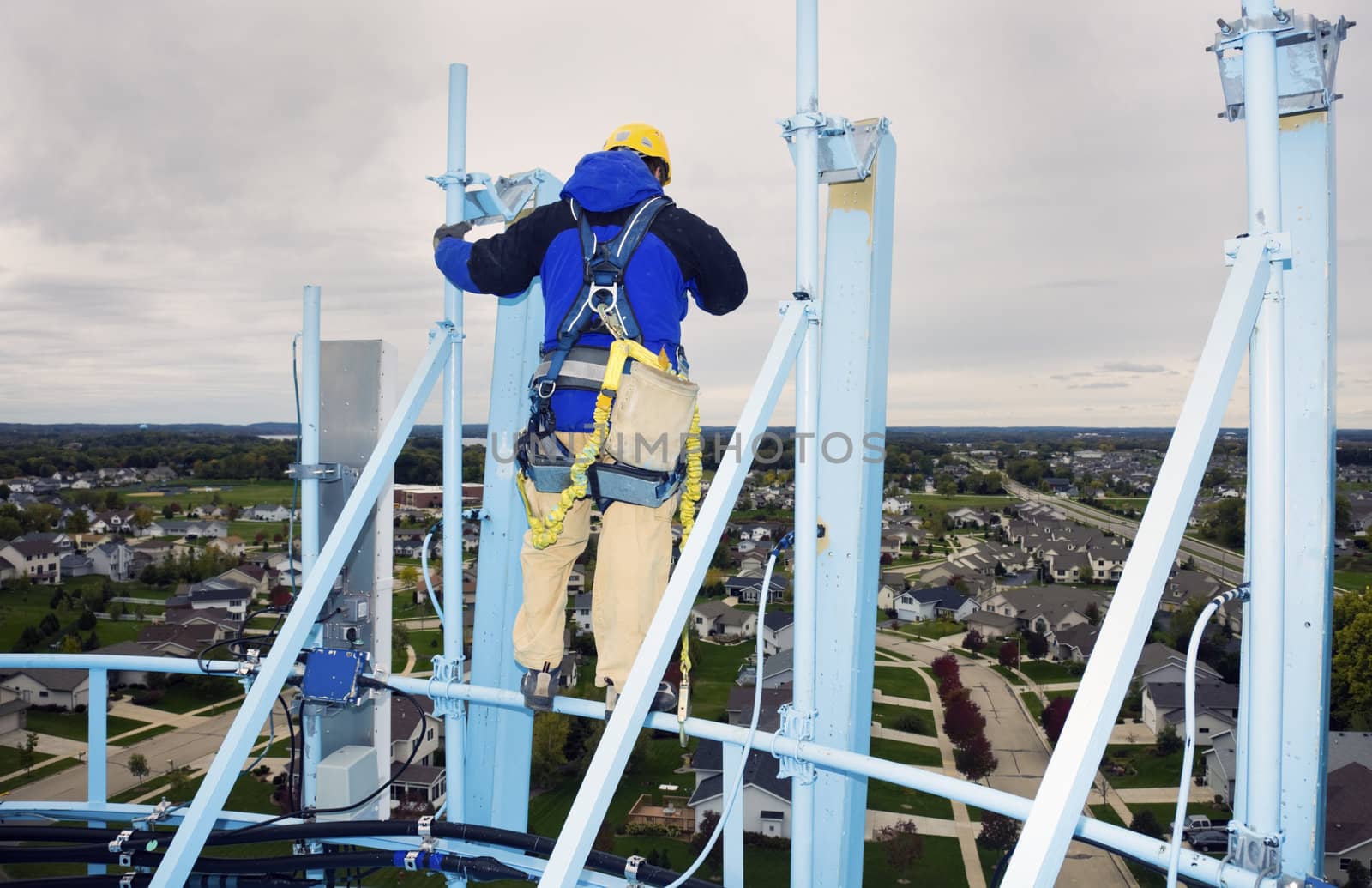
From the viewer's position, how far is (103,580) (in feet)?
179

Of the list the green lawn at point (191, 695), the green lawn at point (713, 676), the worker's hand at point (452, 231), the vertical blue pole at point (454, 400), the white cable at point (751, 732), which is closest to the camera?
the white cable at point (751, 732)

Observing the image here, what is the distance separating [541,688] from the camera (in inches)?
109

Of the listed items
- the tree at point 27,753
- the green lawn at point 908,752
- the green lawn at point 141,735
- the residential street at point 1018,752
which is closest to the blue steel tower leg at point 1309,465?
the residential street at point 1018,752

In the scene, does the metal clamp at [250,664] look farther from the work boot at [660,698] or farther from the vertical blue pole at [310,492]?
the work boot at [660,698]

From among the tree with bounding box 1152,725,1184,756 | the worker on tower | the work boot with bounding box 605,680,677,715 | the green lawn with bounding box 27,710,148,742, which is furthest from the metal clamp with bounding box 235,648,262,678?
the green lawn with bounding box 27,710,148,742

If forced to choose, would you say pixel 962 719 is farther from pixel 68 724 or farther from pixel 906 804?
pixel 68 724

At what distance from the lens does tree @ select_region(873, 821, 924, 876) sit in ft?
84.5

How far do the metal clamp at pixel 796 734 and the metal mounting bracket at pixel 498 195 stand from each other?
2.33m

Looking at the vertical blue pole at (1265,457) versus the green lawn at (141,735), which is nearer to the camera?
the vertical blue pole at (1265,457)

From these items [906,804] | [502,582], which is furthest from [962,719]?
[502,582]

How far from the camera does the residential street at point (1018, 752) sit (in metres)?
26.2

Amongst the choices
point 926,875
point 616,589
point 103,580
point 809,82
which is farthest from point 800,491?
point 103,580

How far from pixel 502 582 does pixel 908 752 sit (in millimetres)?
31764

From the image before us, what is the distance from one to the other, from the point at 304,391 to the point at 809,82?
8.45ft
